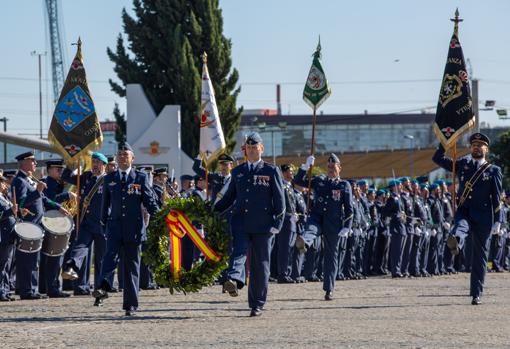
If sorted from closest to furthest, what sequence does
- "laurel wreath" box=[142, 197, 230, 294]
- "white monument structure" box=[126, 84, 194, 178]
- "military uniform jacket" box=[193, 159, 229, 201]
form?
1. "laurel wreath" box=[142, 197, 230, 294]
2. "military uniform jacket" box=[193, 159, 229, 201]
3. "white monument structure" box=[126, 84, 194, 178]

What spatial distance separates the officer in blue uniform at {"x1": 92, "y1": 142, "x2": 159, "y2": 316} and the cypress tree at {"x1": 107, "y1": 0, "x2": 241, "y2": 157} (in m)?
31.9

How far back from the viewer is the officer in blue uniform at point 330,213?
1661cm

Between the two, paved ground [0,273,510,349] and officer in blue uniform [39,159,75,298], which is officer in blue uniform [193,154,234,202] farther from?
officer in blue uniform [39,159,75,298]

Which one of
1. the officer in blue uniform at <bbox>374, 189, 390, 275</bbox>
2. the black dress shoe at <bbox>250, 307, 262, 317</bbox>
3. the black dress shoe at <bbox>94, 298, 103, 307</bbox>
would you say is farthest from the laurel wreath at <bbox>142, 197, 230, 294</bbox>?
the officer in blue uniform at <bbox>374, 189, 390, 275</bbox>

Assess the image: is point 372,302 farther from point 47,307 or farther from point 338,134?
point 338,134

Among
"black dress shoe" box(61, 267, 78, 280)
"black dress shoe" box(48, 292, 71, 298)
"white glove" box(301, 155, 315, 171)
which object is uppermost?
"white glove" box(301, 155, 315, 171)

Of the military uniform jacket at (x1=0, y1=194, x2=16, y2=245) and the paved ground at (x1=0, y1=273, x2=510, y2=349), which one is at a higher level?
the military uniform jacket at (x1=0, y1=194, x2=16, y2=245)

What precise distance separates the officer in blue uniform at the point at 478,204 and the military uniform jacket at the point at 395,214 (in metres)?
8.88

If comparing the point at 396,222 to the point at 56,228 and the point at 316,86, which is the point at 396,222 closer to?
the point at 316,86

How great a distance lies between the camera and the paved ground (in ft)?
36.4

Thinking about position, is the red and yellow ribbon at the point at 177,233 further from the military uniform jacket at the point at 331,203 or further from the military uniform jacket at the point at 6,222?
the military uniform jacket at the point at 6,222

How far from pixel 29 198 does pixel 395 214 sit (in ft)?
32.6

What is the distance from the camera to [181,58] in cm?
4597

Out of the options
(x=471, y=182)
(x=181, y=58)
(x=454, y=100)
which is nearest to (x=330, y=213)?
(x=471, y=182)
